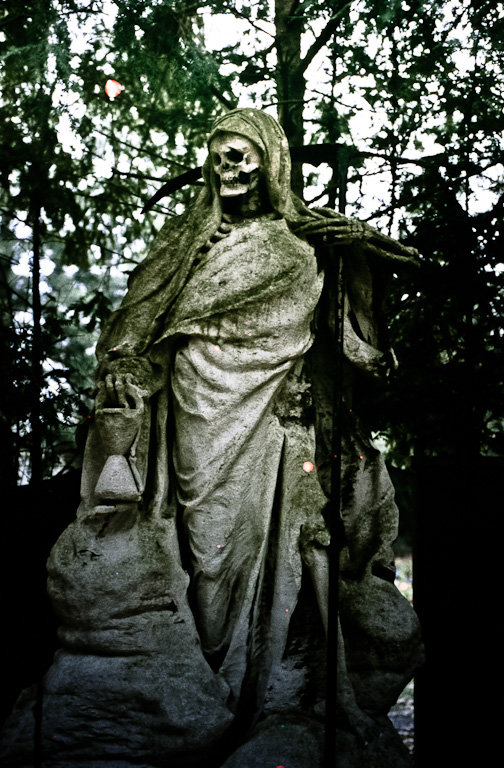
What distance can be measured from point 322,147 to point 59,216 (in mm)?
2547

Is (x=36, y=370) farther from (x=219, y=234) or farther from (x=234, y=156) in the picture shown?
(x=234, y=156)

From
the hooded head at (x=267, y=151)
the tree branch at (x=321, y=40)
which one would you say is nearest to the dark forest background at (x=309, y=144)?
the tree branch at (x=321, y=40)

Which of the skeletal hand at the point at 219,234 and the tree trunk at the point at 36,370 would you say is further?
the tree trunk at the point at 36,370

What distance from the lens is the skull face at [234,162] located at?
326cm

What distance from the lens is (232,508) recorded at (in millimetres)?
3098

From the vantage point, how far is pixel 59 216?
18.2 feet

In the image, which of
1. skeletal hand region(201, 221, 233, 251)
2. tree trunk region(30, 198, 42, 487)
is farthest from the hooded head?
tree trunk region(30, 198, 42, 487)

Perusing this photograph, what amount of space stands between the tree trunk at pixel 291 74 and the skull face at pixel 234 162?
1500 mm

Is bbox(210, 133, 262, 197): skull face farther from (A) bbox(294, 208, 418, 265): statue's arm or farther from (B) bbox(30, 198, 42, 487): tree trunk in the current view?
(B) bbox(30, 198, 42, 487): tree trunk

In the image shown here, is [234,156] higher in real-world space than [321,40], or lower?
lower

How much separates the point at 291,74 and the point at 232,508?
297 cm

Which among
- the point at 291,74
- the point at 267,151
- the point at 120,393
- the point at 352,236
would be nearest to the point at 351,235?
the point at 352,236

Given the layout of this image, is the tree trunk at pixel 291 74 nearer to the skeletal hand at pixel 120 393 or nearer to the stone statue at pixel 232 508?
the stone statue at pixel 232 508

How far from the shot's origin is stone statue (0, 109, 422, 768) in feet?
9.27
